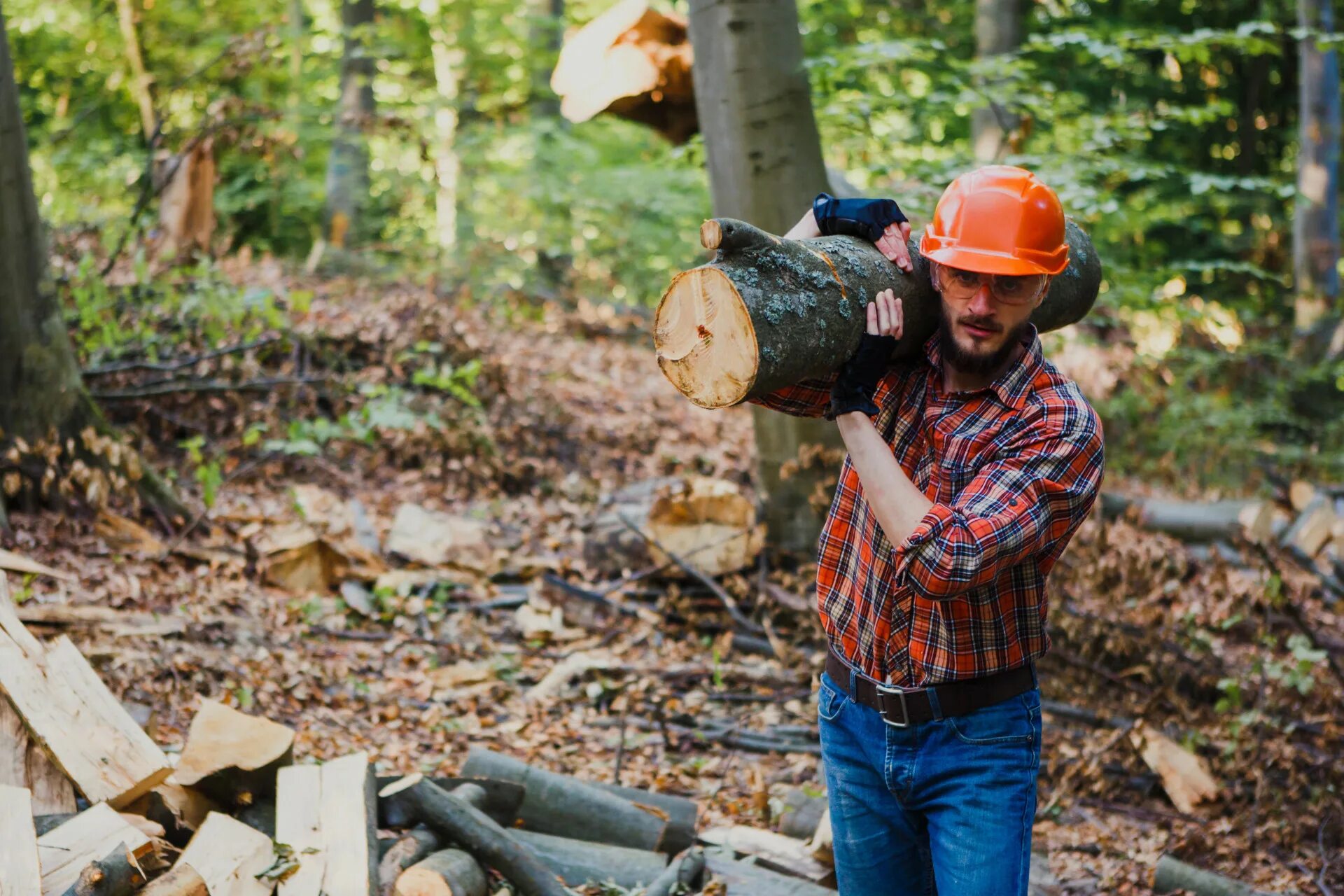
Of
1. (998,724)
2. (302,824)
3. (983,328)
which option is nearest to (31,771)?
(302,824)

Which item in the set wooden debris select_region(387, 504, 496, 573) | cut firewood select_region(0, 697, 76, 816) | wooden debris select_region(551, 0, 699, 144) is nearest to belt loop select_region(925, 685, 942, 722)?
cut firewood select_region(0, 697, 76, 816)

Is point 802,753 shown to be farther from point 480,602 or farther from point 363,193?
point 363,193

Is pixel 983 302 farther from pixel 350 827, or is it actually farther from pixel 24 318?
pixel 24 318

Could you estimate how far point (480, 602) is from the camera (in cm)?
625

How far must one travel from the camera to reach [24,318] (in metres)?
5.39

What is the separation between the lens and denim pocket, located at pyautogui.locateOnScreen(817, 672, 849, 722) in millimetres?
2643

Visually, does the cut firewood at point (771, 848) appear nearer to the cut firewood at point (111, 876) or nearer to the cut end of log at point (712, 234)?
the cut firewood at point (111, 876)

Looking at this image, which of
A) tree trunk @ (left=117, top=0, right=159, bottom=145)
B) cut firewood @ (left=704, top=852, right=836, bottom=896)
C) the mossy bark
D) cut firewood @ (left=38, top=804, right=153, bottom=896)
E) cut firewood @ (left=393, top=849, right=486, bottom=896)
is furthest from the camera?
tree trunk @ (left=117, top=0, right=159, bottom=145)

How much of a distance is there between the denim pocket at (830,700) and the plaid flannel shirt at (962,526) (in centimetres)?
10

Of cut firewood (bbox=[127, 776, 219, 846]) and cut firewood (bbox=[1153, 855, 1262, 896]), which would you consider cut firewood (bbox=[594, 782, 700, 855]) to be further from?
cut firewood (bbox=[1153, 855, 1262, 896])

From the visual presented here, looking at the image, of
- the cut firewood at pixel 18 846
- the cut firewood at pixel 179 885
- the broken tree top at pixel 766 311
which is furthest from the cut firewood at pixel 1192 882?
the cut firewood at pixel 18 846

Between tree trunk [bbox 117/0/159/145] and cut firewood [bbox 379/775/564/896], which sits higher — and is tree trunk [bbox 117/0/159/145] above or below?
above

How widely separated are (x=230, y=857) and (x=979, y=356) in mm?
2471

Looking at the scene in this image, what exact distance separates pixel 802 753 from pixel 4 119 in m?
4.85
